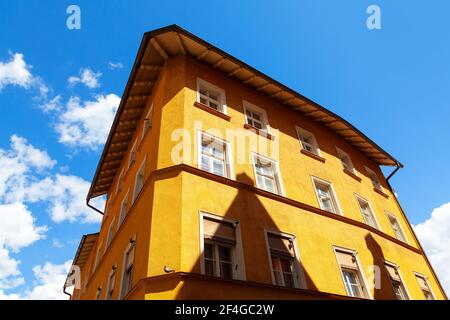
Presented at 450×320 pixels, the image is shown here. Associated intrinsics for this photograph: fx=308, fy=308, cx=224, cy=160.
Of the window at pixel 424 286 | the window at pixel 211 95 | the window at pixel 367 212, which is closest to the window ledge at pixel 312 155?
the window at pixel 367 212

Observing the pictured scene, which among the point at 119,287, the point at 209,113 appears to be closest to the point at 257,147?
the point at 209,113

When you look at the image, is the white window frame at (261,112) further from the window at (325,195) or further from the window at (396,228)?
the window at (396,228)

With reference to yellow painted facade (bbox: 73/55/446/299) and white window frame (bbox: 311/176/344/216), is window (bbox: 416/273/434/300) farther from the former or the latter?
white window frame (bbox: 311/176/344/216)

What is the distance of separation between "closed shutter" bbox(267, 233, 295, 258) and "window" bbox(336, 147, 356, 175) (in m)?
8.10

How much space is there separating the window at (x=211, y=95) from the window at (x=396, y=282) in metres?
9.08

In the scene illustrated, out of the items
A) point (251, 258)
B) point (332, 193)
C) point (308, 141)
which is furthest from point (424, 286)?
Result: point (251, 258)

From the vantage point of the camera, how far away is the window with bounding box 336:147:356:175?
16.2 meters

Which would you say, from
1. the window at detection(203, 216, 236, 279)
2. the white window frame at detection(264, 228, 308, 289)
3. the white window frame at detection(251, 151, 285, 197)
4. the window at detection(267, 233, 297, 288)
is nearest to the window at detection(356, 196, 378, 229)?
the white window frame at detection(251, 151, 285, 197)

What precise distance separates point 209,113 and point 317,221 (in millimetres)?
5495

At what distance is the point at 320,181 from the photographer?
43.0ft

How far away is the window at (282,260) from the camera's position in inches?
340

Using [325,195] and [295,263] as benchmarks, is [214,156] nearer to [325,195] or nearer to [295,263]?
[295,263]

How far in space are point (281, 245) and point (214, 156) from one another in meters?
3.58
